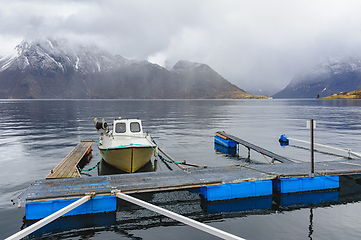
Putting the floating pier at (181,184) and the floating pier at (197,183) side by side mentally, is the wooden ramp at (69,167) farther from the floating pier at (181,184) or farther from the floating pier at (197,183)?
the floating pier at (197,183)

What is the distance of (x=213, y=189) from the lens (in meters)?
14.6

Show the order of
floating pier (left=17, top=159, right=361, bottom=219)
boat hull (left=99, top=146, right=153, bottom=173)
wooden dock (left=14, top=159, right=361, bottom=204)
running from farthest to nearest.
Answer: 1. boat hull (left=99, top=146, right=153, bottom=173)
2. wooden dock (left=14, top=159, right=361, bottom=204)
3. floating pier (left=17, top=159, right=361, bottom=219)

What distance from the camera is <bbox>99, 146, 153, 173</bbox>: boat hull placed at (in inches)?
742

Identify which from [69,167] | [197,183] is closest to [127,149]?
[69,167]

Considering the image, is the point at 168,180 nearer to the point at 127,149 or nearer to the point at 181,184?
the point at 181,184

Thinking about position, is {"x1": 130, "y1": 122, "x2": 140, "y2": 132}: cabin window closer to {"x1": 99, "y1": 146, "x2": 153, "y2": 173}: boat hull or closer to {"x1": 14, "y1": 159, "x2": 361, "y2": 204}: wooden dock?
{"x1": 99, "y1": 146, "x2": 153, "y2": 173}: boat hull

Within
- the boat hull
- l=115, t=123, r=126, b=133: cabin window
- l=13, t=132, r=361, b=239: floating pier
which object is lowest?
l=13, t=132, r=361, b=239: floating pier

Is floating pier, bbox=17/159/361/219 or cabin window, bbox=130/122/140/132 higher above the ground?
cabin window, bbox=130/122/140/132

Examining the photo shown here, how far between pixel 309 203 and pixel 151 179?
9.31 metres

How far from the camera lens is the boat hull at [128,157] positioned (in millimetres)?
18859

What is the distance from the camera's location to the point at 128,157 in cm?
1892

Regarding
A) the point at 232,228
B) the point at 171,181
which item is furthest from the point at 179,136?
the point at 232,228

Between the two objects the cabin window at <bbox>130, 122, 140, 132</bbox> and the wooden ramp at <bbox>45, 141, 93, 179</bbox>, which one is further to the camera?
the cabin window at <bbox>130, 122, 140, 132</bbox>

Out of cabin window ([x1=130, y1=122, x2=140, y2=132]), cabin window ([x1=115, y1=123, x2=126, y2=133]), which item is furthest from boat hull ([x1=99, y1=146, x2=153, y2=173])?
cabin window ([x1=130, y1=122, x2=140, y2=132])
